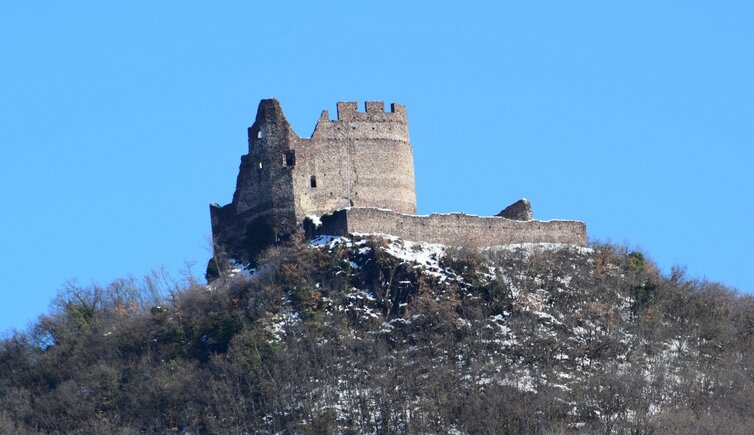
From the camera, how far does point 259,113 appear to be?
378 ft

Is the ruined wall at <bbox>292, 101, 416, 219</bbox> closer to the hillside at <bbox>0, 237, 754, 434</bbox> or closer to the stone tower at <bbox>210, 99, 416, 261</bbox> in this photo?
the stone tower at <bbox>210, 99, 416, 261</bbox>

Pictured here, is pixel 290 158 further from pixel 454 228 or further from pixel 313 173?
pixel 454 228

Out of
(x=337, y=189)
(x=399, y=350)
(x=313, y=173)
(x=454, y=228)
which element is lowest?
(x=399, y=350)

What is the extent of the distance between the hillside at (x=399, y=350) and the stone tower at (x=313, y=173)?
1722 millimetres

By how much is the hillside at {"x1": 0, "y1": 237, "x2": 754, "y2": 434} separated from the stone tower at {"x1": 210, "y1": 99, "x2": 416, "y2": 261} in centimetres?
172

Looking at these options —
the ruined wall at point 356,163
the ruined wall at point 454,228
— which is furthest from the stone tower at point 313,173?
the ruined wall at point 454,228

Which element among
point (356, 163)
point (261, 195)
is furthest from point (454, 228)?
point (261, 195)

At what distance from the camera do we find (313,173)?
374 ft

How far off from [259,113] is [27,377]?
43.3 ft

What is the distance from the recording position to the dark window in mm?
114125

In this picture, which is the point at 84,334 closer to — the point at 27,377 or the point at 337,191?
the point at 27,377

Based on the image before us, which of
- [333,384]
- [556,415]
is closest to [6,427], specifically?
[333,384]

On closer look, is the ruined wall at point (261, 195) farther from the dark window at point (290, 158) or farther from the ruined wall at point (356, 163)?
the ruined wall at point (356, 163)

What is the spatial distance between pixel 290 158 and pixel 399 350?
10.8m
